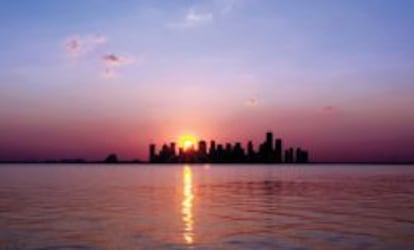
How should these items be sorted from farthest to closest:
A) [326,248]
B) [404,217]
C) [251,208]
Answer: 1. [251,208]
2. [404,217]
3. [326,248]

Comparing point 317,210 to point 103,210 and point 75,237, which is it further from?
point 75,237

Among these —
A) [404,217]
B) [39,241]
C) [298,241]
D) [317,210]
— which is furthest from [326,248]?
[317,210]

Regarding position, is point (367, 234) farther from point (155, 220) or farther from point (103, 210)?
point (103, 210)

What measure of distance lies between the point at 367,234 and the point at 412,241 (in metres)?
3.52

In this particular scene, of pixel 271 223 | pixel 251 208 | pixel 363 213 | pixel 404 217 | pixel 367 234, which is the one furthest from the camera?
pixel 251 208

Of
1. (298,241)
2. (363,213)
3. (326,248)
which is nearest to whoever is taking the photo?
(326,248)

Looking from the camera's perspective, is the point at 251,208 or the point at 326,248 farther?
the point at 251,208

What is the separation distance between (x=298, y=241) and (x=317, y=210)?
68.6 feet

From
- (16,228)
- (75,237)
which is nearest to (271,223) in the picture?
(75,237)

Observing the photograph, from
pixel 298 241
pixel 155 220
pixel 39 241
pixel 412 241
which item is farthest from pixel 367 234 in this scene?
pixel 39 241

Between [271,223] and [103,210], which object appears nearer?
[271,223]

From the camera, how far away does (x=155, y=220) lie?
43.2 m

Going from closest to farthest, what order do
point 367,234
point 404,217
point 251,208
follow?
point 367,234
point 404,217
point 251,208

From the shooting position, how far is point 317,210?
52344 mm
